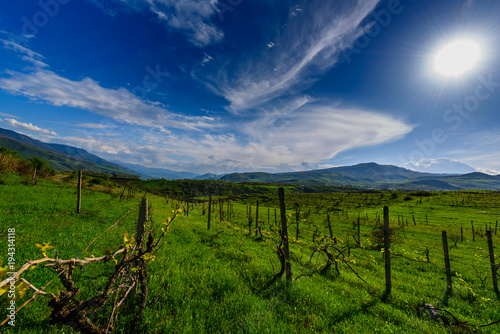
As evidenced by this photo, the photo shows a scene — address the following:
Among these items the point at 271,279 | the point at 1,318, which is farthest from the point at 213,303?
the point at 1,318

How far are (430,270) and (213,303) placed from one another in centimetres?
2032

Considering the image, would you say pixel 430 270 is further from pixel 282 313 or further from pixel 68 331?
pixel 68 331

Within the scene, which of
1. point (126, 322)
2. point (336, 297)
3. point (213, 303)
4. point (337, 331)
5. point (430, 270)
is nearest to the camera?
point (126, 322)

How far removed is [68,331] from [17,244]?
6.26 metres

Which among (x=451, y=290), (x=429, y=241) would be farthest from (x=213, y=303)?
(x=429, y=241)

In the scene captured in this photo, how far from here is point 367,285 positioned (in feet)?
29.3

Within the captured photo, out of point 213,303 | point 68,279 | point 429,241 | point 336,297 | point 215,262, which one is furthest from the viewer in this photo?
point 429,241

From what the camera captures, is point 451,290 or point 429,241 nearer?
point 451,290

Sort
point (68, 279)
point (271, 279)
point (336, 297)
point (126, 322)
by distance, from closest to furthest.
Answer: point (68, 279) → point (126, 322) → point (336, 297) → point (271, 279)

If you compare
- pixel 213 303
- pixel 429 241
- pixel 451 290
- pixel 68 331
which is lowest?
pixel 429 241

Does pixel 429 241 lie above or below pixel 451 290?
below

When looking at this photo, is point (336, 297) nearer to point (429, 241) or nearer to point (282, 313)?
point (282, 313)

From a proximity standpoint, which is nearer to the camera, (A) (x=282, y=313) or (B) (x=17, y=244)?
(A) (x=282, y=313)

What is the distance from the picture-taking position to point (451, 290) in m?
10.0
